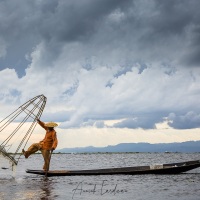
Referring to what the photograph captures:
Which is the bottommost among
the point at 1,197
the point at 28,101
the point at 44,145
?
the point at 1,197

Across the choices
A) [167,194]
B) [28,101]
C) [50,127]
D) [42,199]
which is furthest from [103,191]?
[28,101]

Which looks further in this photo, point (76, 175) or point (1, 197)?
point (76, 175)

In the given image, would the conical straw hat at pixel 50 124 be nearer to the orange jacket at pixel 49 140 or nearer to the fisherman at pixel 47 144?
the fisherman at pixel 47 144

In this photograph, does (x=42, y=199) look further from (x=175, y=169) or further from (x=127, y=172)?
(x=175, y=169)

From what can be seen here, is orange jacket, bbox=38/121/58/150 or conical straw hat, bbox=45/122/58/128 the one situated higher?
conical straw hat, bbox=45/122/58/128

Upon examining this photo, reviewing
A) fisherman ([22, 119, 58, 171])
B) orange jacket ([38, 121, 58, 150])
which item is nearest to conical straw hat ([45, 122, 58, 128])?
fisherman ([22, 119, 58, 171])

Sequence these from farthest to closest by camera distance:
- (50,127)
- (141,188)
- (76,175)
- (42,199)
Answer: (76,175) → (50,127) → (141,188) → (42,199)

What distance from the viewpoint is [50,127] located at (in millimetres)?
19156

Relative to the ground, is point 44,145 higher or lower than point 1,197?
higher

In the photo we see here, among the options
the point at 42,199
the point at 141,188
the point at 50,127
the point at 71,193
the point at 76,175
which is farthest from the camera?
the point at 76,175

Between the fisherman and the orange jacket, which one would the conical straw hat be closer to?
the fisherman

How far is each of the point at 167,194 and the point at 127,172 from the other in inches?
280

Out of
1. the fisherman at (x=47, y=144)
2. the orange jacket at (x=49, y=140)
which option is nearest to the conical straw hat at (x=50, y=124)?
the fisherman at (x=47, y=144)

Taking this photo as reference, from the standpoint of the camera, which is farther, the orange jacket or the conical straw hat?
the orange jacket
